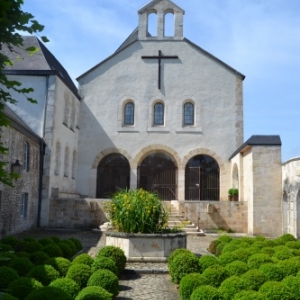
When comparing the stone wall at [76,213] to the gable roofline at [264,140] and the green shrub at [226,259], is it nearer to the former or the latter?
the gable roofline at [264,140]

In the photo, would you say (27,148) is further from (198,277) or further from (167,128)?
(198,277)

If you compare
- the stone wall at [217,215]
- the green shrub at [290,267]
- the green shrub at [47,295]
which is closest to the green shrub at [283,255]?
the green shrub at [290,267]

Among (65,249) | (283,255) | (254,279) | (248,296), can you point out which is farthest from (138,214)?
(248,296)

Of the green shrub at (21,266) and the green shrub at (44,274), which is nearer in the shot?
the green shrub at (44,274)

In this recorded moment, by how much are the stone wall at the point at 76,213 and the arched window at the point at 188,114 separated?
7.41 meters

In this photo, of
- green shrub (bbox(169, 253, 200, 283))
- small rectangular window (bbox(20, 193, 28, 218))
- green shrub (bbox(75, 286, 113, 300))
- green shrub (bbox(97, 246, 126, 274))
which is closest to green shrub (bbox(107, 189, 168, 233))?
green shrub (bbox(97, 246, 126, 274))

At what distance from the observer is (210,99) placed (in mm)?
23734

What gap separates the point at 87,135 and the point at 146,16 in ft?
24.9

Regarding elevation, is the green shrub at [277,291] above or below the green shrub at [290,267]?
below

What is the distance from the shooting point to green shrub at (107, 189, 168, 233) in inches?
425

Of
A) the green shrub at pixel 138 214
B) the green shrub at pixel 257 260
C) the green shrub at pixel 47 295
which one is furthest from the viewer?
the green shrub at pixel 138 214

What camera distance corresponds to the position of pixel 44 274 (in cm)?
707

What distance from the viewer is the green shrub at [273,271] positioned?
7383 mm

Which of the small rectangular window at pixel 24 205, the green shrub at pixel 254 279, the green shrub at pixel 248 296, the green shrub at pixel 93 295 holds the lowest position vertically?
the green shrub at pixel 93 295
